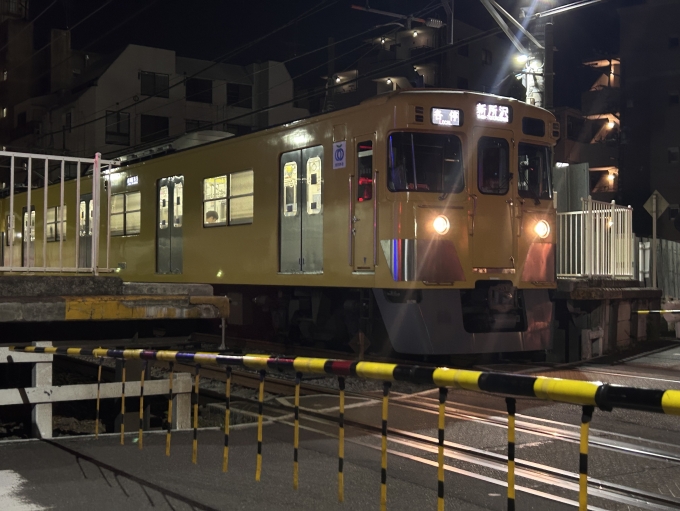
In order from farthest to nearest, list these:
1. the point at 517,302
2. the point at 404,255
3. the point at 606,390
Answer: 1. the point at 517,302
2. the point at 404,255
3. the point at 606,390

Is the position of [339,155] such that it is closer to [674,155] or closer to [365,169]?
[365,169]

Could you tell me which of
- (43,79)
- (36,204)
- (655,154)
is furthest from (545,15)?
(43,79)

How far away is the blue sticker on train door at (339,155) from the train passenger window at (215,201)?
304 centimetres

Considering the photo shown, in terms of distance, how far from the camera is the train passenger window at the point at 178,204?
48.0 ft

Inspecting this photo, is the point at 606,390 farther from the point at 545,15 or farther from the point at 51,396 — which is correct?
the point at 545,15

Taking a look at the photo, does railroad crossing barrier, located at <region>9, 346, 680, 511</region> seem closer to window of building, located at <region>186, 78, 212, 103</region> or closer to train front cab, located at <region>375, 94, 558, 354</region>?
train front cab, located at <region>375, 94, 558, 354</region>

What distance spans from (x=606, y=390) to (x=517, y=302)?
7989mm

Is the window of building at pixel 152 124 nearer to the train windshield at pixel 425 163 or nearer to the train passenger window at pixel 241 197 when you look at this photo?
the train passenger window at pixel 241 197

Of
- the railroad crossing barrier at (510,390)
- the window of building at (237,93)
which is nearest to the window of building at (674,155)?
the window of building at (237,93)

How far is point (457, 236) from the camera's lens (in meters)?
10.4

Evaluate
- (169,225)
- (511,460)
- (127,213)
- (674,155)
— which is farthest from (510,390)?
(674,155)

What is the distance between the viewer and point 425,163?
10320mm

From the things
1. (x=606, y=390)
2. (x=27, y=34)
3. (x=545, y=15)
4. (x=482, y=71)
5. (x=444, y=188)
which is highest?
(x=27, y=34)

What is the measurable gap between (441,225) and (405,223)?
51cm
